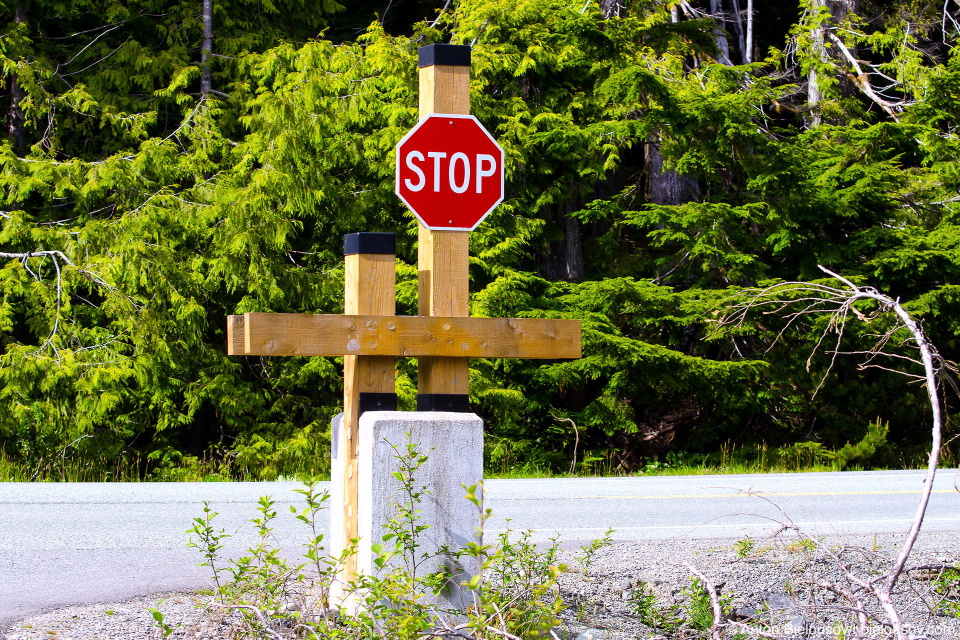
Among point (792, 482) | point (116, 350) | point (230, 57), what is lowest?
point (792, 482)

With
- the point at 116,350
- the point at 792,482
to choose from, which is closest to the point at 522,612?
the point at 792,482

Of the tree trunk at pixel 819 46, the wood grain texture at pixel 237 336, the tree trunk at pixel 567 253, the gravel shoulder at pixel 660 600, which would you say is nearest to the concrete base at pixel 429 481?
the wood grain texture at pixel 237 336

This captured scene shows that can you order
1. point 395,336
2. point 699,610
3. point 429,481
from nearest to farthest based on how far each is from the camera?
point 429,481
point 395,336
point 699,610

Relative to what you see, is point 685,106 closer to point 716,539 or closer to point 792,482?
point 792,482

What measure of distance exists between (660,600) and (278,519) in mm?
3310

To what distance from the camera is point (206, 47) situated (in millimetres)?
14914

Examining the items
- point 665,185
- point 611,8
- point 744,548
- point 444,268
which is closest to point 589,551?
point 744,548

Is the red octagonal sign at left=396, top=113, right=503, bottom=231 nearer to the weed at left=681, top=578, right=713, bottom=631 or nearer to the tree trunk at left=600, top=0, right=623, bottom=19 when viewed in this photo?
the weed at left=681, top=578, right=713, bottom=631

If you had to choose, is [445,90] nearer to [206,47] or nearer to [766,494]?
[766,494]

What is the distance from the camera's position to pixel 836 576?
5.29m

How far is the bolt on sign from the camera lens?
12.8 feet

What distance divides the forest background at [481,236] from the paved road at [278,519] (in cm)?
326

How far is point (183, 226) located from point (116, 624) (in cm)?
976

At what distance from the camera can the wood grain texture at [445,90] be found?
412cm
